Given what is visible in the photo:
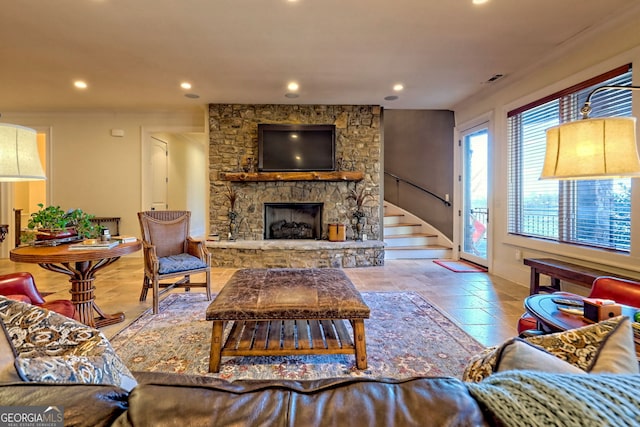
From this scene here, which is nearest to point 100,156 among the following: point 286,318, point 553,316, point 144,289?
point 144,289

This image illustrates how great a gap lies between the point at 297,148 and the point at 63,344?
459 cm

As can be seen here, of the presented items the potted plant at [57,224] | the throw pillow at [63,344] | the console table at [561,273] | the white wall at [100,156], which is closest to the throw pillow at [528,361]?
the throw pillow at [63,344]

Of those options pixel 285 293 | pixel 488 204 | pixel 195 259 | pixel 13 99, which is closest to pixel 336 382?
pixel 285 293

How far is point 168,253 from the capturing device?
3.50m

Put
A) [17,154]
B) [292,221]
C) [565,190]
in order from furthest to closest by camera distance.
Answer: [292,221] → [565,190] → [17,154]

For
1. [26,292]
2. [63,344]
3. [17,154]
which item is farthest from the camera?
[26,292]

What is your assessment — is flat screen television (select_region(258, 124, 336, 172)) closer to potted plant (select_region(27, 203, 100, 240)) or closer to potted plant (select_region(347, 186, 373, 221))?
potted plant (select_region(347, 186, 373, 221))

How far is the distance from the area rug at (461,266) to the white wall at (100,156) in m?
4.89

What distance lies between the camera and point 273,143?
5.18 metres

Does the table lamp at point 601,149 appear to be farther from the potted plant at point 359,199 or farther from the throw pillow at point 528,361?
the potted plant at point 359,199

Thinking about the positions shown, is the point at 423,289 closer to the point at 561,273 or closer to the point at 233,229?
the point at 561,273

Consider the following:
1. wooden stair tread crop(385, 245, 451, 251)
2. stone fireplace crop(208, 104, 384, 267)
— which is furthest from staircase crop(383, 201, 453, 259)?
stone fireplace crop(208, 104, 384, 267)

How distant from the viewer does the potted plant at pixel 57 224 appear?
2518mm

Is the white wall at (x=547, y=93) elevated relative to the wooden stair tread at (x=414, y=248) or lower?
elevated
